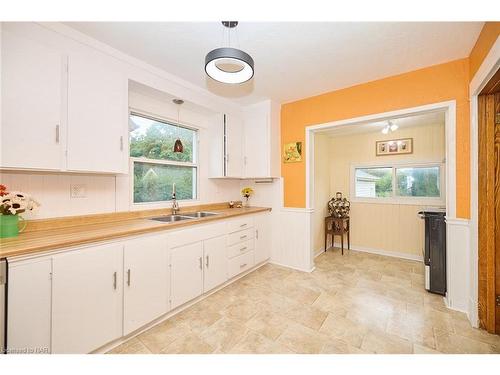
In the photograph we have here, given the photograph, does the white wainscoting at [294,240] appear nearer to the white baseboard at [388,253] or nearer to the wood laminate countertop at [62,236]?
the white baseboard at [388,253]

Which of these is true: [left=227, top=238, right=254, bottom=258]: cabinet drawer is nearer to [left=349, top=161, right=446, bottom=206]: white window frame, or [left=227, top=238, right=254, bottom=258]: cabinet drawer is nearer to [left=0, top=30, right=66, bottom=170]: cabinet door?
[left=0, top=30, right=66, bottom=170]: cabinet door

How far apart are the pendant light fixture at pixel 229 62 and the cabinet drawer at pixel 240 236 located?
180 centimetres

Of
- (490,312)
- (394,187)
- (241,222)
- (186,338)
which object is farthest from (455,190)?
(186,338)

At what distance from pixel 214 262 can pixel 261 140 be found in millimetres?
1887

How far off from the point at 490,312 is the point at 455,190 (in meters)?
1.06

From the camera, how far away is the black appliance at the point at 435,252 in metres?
2.35

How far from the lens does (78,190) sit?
194cm

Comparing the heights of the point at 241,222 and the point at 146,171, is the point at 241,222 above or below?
below

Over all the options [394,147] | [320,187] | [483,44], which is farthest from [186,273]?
[394,147]

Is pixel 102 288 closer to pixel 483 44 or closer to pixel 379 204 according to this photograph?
pixel 483 44

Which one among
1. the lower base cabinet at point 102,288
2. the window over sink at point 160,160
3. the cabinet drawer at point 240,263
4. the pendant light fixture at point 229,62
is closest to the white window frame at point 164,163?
the window over sink at point 160,160

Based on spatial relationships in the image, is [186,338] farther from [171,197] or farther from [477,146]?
[477,146]

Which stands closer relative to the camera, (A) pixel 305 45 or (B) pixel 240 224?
(A) pixel 305 45
